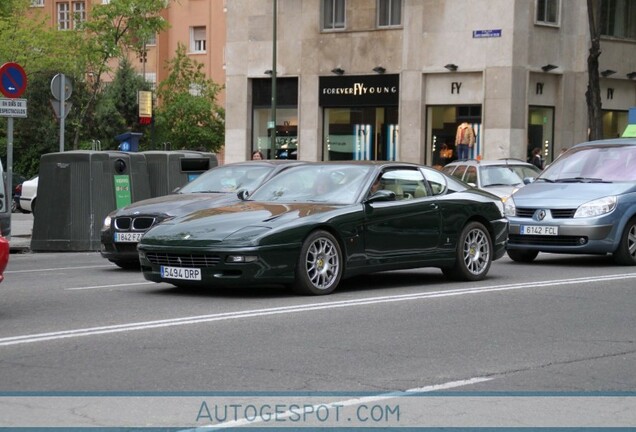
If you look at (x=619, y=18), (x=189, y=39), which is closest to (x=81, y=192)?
(x=619, y=18)

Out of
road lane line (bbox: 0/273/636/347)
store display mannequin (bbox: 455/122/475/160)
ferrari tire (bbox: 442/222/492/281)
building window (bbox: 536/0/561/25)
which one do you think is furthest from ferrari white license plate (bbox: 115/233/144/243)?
building window (bbox: 536/0/561/25)

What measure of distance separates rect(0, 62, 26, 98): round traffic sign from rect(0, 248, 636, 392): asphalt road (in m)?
8.46

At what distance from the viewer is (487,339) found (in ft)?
31.1

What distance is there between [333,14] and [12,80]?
2176 centimetres

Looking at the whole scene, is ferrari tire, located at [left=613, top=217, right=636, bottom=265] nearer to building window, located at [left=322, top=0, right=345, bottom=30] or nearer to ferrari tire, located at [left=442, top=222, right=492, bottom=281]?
ferrari tire, located at [left=442, top=222, right=492, bottom=281]

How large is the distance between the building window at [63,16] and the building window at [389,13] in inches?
1478

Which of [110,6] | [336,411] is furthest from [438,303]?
[110,6]

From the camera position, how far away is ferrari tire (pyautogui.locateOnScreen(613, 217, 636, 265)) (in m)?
16.5

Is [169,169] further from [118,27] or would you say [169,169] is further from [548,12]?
[118,27]

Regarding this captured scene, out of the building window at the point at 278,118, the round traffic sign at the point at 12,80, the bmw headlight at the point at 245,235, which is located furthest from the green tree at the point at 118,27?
the bmw headlight at the point at 245,235

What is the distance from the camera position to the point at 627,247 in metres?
16.6

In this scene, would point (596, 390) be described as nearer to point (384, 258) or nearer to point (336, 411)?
point (336, 411)

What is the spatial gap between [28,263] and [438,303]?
337 inches

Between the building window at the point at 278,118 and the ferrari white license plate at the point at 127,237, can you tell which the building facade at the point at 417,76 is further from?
the ferrari white license plate at the point at 127,237
